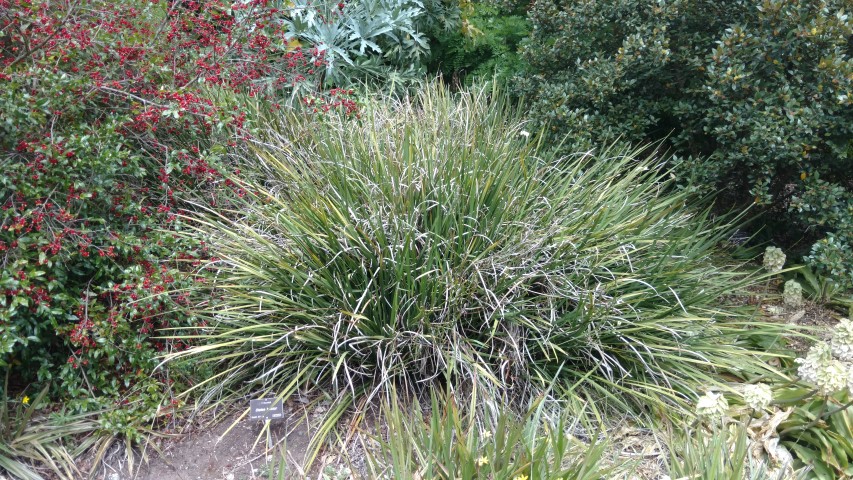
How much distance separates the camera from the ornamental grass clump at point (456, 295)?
3162mm

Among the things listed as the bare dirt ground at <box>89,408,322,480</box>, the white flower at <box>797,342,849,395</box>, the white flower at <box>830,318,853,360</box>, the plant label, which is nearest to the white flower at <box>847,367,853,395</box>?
the white flower at <box>797,342,849,395</box>

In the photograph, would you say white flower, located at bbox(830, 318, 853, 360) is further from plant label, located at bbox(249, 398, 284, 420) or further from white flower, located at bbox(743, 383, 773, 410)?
plant label, located at bbox(249, 398, 284, 420)

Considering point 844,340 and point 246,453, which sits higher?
point 844,340

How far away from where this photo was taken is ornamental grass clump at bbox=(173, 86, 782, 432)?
124 inches

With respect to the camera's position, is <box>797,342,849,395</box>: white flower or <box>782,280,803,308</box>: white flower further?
<box>782,280,803,308</box>: white flower

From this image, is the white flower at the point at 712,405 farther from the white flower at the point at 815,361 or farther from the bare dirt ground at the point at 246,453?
the white flower at the point at 815,361

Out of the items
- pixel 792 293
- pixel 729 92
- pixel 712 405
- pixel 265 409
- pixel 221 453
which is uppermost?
pixel 729 92

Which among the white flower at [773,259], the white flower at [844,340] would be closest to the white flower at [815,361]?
the white flower at [844,340]

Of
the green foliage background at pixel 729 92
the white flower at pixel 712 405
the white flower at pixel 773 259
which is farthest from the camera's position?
the white flower at pixel 773 259

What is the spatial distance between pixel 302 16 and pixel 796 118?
13.2ft

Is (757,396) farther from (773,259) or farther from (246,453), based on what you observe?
(246,453)

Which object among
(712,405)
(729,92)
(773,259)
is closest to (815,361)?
(712,405)

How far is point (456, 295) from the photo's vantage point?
3.17 meters

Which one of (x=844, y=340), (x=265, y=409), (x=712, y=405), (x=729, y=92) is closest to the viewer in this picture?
(x=712, y=405)
